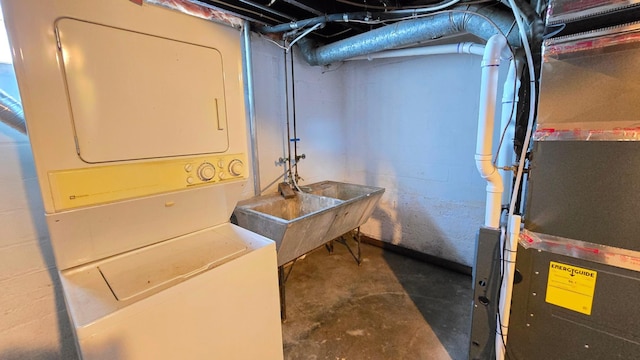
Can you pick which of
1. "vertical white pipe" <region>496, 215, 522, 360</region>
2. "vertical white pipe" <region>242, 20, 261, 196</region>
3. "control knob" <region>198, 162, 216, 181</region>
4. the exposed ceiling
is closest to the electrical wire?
"vertical white pipe" <region>496, 215, 522, 360</region>

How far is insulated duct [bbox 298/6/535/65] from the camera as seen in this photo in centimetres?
147

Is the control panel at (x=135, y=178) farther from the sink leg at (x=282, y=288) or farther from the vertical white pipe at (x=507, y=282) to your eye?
the vertical white pipe at (x=507, y=282)

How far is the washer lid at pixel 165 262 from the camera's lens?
2.93 ft

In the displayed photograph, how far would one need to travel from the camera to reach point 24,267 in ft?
3.92

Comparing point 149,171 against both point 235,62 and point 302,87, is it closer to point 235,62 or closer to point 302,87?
point 235,62

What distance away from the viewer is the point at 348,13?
5.84 ft

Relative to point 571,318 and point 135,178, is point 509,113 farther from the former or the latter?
point 135,178

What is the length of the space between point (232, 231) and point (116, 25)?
87 cm

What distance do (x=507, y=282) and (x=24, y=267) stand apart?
217 centimetres

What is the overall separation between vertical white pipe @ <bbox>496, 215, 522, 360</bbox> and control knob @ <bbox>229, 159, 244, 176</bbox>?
124 centimetres

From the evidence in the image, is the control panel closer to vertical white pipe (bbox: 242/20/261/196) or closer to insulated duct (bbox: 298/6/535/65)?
vertical white pipe (bbox: 242/20/261/196)

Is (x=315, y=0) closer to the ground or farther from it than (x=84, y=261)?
farther from it

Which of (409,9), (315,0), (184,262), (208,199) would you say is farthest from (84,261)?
(409,9)

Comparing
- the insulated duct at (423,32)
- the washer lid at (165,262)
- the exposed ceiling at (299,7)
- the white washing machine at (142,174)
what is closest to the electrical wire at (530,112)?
the insulated duct at (423,32)
